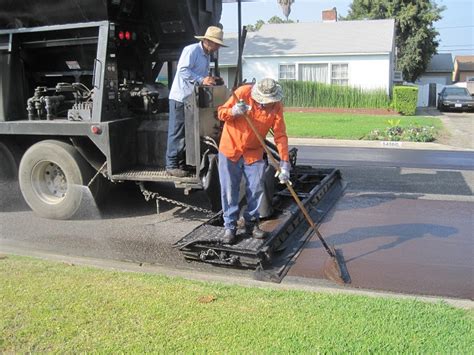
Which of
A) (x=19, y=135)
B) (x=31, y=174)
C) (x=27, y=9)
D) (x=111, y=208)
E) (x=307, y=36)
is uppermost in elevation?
(x=307, y=36)

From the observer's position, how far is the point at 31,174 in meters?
7.31

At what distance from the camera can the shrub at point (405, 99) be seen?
24453mm

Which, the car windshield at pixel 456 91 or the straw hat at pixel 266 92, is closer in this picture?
the straw hat at pixel 266 92

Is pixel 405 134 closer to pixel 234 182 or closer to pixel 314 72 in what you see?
pixel 234 182

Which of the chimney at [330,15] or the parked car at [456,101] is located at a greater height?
the chimney at [330,15]

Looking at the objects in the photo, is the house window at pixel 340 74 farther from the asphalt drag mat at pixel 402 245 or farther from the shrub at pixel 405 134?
→ the asphalt drag mat at pixel 402 245

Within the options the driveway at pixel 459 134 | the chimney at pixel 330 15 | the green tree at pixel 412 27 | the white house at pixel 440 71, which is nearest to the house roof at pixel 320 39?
the chimney at pixel 330 15

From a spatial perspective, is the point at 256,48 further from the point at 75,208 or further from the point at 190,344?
the point at 190,344

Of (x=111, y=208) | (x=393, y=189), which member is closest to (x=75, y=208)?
(x=111, y=208)

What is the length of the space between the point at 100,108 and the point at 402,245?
385cm

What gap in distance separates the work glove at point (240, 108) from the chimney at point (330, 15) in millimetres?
30681

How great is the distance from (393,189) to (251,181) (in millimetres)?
3899

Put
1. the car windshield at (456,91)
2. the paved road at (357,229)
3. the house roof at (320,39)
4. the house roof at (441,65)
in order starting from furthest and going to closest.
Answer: the house roof at (441,65)
the car windshield at (456,91)
the house roof at (320,39)
the paved road at (357,229)

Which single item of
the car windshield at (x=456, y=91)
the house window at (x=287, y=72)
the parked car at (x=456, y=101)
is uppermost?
the house window at (x=287, y=72)
